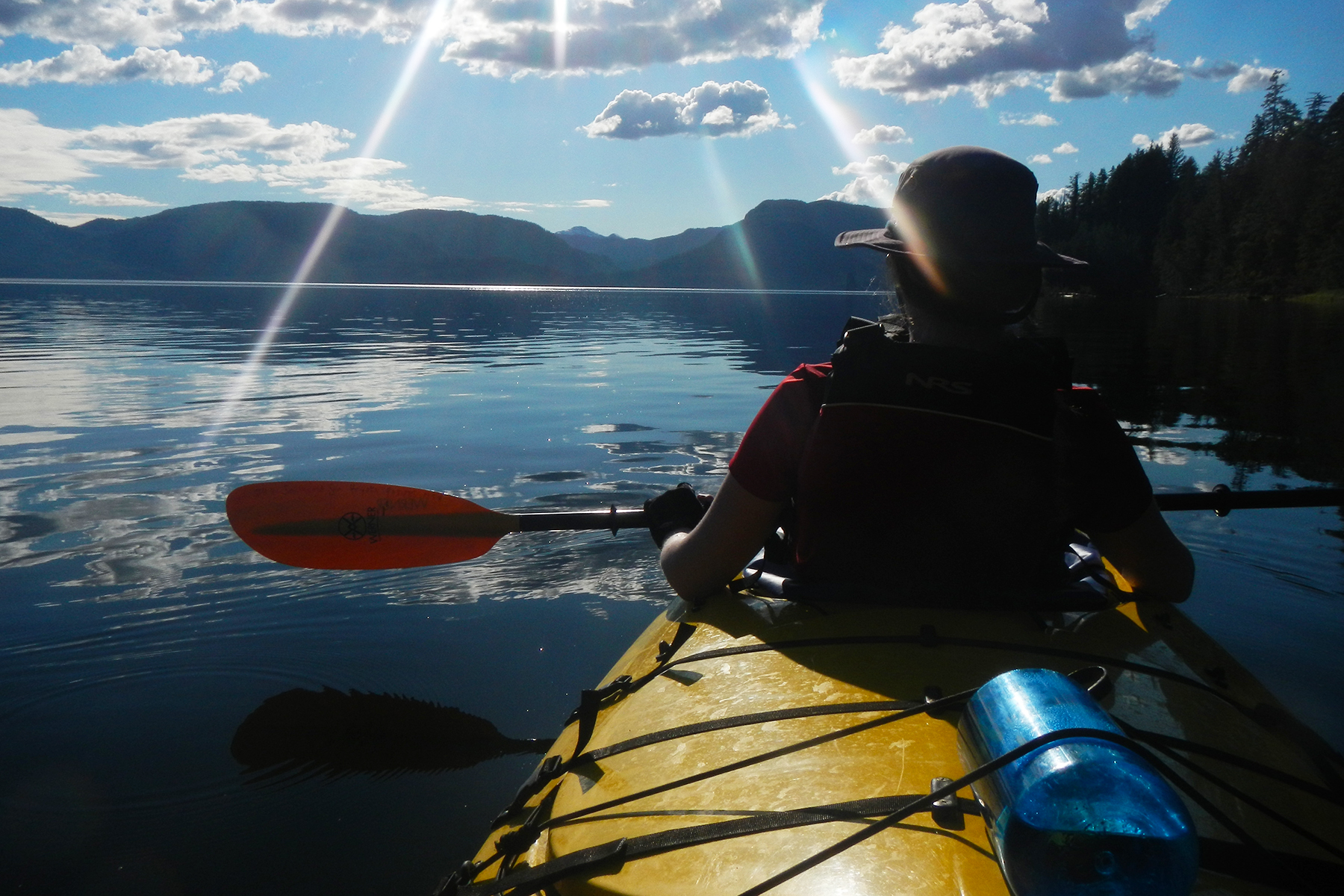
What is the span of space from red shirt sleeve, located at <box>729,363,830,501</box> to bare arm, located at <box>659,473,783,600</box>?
0.07 meters

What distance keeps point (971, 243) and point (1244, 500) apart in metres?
3.54

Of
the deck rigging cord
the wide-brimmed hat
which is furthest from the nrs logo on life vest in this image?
the deck rigging cord

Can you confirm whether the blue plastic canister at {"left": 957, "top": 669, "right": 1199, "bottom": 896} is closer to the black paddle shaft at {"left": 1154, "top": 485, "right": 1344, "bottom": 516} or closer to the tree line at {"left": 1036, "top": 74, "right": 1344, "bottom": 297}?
the black paddle shaft at {"left": 1154, "top": 485, "right": 1344, "bottom": 516}

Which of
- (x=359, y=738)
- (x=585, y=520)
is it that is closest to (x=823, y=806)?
(x=585, y=520)

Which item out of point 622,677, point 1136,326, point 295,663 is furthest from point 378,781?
point 1136,326

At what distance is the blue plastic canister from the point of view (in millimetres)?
1100

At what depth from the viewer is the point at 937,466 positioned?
2428mm

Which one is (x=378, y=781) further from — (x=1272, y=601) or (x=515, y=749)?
(x=1272, y=601)

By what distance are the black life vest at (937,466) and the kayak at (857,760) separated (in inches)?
6.8

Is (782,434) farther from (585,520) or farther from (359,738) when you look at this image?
(359,738)

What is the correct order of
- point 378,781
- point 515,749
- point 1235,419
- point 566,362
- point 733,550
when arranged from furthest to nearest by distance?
point 566,362
point 1235,419
point 515,749
point 378,781
point 733,550

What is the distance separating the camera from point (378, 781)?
4023 mm

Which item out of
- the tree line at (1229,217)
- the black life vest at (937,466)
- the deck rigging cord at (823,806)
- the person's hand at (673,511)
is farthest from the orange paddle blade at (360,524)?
the tree line at (1229,217)

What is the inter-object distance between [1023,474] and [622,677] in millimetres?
1494
